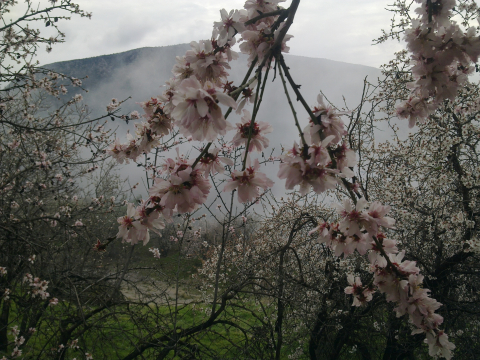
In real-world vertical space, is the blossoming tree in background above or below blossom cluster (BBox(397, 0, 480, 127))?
below

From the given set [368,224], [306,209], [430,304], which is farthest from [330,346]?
[368,224]

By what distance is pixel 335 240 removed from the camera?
106cm

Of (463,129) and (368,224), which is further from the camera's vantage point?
(463,129)

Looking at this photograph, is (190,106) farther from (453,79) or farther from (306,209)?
(306,209)

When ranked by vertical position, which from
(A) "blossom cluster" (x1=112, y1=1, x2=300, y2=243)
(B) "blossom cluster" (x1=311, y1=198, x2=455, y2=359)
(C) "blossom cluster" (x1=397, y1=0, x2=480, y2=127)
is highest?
(C) "blossom cluster" (x1=397, y1=0, x2=480, y2=127)

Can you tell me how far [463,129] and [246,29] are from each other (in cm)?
429

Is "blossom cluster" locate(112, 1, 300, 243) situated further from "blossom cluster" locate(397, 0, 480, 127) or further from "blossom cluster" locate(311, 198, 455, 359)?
"blossom cluster" locate(397, 0, 480, 127)

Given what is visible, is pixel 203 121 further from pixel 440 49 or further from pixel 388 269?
pixel 440 49

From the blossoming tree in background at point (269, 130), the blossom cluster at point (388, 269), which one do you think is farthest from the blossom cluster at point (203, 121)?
the blossom cluster at point (388, 269)

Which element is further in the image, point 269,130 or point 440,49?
point 440,49

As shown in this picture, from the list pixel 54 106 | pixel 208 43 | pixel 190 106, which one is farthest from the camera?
pixel 54 106

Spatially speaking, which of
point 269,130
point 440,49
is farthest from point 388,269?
point 440,49

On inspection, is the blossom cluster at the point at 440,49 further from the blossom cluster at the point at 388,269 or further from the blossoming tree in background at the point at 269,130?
the blossom cluster at the point at 388,269

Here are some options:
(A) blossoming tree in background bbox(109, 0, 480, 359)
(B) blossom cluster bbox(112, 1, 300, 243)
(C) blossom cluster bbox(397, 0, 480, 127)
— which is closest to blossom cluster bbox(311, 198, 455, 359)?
(A) blossoming tree in background bbox(109, 0, 480, 359)
